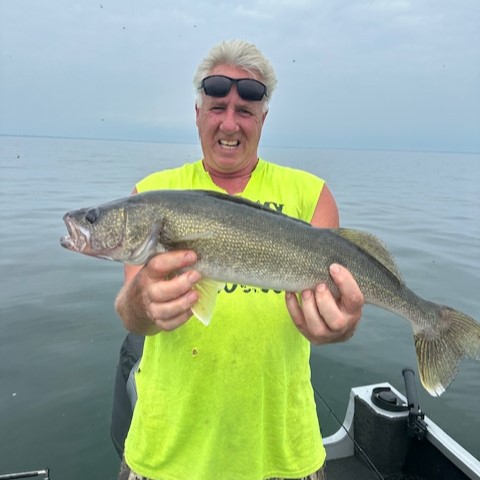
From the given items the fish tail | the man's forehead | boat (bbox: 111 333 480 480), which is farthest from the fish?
boat (bbox: 111 333 480 480)

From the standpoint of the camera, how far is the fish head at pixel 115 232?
2895 millimetres

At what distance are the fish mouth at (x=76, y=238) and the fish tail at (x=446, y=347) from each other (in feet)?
7.67

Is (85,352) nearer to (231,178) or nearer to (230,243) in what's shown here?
(231,178)

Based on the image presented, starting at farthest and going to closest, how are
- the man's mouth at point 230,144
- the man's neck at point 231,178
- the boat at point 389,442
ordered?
1. the boat at point 389,442
2. the man's neck at point 231,178
3. the man's mouth at point 230,144

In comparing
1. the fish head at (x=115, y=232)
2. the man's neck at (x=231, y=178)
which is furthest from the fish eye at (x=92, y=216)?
the man's neck at (x=231, y=178)

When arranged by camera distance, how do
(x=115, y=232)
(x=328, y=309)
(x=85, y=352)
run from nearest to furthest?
1. (x=328, y=309)
2. (x=115, y=232)
3. (x=85, y=352)

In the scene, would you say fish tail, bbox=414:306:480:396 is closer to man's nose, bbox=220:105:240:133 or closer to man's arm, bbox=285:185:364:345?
man's arm, bbox=285:185:364:345

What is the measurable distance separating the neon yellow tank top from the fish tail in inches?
38.2

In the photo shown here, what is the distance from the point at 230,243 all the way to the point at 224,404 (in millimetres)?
1016

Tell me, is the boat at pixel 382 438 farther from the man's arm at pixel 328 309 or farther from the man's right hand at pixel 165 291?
the man's arm at pixel 328 309

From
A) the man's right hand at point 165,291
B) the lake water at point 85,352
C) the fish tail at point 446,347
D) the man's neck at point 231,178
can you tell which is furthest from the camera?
the lake water at point 85,352

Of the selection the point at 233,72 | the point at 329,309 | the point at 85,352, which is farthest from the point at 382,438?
the point at 85,352

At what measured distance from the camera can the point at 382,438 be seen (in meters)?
5.10

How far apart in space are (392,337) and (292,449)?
7.25 m
